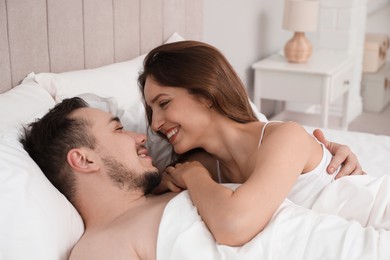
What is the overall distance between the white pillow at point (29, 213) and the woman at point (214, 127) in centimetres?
30

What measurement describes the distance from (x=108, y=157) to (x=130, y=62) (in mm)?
810

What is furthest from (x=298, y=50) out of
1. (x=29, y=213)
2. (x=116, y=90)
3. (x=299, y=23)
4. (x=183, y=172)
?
(x=29, y=213)

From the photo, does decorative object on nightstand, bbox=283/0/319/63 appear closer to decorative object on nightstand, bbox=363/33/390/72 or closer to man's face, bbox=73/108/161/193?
decorative object on nightstand, bbox=363/33/390/72

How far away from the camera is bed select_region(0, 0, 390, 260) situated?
1.19m

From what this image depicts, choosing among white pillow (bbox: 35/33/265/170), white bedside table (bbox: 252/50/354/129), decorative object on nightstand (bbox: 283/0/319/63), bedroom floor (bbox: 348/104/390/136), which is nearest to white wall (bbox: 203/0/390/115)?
white bedside table (bbox: 252/50/354/129)

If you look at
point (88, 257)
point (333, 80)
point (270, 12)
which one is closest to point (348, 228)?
point (88, 257)

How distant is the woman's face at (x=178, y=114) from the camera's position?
1.54 meters

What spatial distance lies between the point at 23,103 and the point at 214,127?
0.54 m

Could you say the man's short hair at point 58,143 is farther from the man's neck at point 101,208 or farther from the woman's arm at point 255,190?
the woman's arm at point 255,190

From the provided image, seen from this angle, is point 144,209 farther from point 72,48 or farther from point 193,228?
point 72,48

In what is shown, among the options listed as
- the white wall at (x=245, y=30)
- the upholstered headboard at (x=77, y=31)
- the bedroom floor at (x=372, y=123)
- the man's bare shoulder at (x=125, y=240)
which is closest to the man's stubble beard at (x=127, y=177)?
the man's bare shoulder at (x=125, y=240)

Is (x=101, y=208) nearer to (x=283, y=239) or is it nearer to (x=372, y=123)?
(x=283, y=239)

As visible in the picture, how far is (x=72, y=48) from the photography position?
1965 mm

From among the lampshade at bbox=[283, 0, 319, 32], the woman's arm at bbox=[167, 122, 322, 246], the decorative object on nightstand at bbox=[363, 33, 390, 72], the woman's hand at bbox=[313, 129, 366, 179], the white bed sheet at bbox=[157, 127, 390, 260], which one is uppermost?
the lampshade at bbox=[283, 0, 319, 32]
